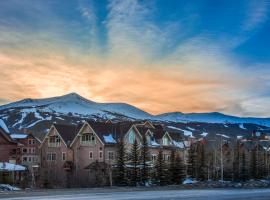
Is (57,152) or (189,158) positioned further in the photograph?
(57,152)

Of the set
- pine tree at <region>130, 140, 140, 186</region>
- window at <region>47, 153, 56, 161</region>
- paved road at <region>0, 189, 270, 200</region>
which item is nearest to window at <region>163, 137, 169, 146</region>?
window at <region>47, 153, 56, 161</region>

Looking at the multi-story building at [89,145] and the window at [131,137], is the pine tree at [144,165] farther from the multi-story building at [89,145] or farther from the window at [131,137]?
the window at [131,137]

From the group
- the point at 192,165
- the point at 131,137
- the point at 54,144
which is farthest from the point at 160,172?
the point at 54,144

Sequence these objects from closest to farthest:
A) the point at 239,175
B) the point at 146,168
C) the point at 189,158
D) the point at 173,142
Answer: the point at 146,168
the point at 189,158
the point at 239,175
the point at 173,142

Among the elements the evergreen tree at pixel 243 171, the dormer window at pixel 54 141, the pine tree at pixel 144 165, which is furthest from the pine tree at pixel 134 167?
the evergreen tree at pixel 243 171

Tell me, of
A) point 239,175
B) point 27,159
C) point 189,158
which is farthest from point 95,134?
point 27,159

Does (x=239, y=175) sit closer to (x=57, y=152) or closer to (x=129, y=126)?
(x=129, y=126)

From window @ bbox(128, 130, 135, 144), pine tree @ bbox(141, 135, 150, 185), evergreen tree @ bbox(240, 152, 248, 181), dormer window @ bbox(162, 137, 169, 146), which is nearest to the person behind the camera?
pine tree @ bbox(141, 135, 150, 185)

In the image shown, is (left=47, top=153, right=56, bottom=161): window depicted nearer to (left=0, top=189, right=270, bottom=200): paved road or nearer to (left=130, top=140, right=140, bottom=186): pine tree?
(left=130, top=140, right=140, bottom=186): pine tree

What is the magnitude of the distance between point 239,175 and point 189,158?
11.3 meters

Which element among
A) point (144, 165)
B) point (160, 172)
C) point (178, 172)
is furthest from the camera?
point (178, 172)

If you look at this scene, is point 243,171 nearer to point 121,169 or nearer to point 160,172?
point 160,172

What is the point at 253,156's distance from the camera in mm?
88312

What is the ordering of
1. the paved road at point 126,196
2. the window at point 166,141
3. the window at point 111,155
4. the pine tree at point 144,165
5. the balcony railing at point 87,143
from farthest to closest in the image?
Answer: 1. the window at point 166,141
2. the balcony railing at point 87,143
3. the window at point 111,155
4. the pine tree at point 144,165
5. the paved road at point 126,196
